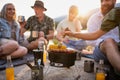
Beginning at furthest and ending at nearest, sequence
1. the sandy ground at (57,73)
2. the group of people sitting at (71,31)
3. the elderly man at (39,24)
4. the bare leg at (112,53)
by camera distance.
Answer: the elderly man at (39,24) → the sandy ground at (57,73) → the group of people sitting at (71,31) → the bare leg at (112,53)

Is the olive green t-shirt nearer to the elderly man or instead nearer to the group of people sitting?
the group of people sitting

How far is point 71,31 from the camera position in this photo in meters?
3.15

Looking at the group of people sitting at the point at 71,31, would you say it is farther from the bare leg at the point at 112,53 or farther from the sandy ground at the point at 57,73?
the sandy ground at the point at 57,73

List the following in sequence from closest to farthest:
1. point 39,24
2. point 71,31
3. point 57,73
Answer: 1. point 57,73
2. point 71,31
3. point 39,24

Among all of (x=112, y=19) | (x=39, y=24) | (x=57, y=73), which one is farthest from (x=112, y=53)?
(x=39, y=24)

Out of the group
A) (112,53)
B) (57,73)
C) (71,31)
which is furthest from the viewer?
(71,31)

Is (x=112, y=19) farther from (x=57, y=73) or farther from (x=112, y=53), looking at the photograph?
(x=57, y=73)

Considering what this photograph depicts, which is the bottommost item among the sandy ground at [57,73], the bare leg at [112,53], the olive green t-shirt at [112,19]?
the sandy ground at [57,73]

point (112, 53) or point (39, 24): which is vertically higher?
point (39, 24)

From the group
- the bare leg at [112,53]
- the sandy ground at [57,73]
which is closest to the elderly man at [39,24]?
the sandy ground at [57,73]

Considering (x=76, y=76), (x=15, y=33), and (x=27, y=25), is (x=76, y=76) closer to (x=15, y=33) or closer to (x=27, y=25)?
(x=15, y=33)

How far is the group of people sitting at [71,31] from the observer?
2.45 meters

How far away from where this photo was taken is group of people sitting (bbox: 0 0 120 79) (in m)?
2.45

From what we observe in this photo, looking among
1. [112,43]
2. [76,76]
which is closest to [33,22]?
[76,76]
